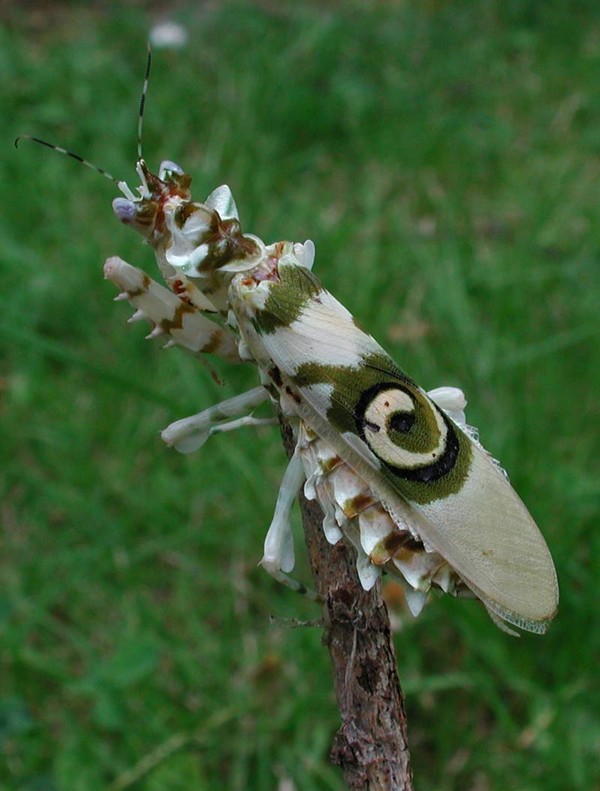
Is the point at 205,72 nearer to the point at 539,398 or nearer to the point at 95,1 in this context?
the point at 95,1

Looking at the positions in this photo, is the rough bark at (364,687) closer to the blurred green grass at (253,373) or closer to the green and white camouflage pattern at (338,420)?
the green and white camouflage pattern at (338,420)

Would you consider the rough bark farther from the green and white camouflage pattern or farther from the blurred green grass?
the blurred green grass

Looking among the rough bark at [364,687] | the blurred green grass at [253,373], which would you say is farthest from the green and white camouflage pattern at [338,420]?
Result: the blurred green grass at [253,373]

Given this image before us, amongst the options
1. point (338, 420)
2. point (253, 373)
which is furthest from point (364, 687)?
point (253, 373)

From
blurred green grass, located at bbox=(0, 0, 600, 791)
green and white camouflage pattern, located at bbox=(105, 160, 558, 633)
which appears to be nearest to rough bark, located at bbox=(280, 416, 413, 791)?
green and white camouflage pattern, located at bbox=(105, 160, 558, 633)

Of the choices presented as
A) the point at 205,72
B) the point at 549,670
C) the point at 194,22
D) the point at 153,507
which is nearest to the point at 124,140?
the point at 205,72

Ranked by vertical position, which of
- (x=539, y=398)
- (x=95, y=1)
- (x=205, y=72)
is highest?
(x=539, y=398)

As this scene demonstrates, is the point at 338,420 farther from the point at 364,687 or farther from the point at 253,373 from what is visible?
the point at 253,373
